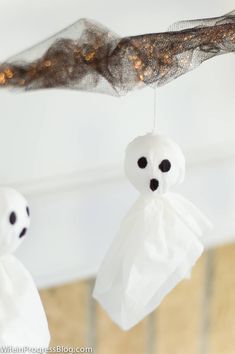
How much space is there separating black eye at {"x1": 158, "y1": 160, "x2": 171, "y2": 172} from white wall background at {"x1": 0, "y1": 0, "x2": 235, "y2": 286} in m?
0.10

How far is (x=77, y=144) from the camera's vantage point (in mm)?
670

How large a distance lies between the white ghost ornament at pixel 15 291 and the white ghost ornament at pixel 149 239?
0.25 ft

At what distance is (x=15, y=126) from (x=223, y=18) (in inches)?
7.1

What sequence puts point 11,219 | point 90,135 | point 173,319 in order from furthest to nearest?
point 173,319
point 90,135
point 11,219

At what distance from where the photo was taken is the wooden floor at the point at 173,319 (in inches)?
32.9

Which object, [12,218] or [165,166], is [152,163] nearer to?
[165,166]

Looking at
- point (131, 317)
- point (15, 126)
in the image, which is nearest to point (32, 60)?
point (15, 126)

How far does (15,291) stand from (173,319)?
1.35 ft

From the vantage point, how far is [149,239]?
0.60 m

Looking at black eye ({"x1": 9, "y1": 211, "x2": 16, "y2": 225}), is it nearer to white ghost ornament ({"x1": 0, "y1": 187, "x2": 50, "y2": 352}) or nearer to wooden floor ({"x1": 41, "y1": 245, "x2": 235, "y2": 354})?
white ghost ornament ({"x1": 0, "y1": 187, "x2": 50, "y2": 352})

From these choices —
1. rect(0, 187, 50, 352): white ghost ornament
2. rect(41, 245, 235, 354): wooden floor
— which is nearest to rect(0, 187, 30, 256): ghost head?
rect(0, 187, 50, 352): white ghost ornament

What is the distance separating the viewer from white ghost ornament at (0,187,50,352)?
1.75ft

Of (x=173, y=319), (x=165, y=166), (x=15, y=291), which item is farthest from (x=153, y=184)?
(x=173, y=319)

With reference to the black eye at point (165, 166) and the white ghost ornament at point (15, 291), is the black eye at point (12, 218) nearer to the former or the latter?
the white ghost ornament at point (15, 291)
